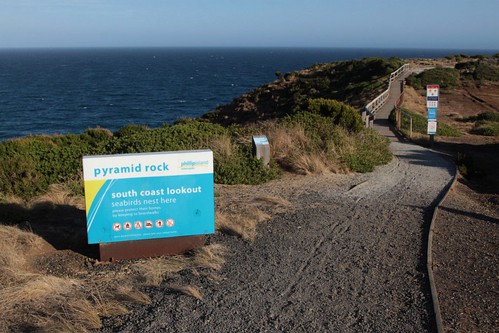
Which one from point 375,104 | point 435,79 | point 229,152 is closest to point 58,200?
point 229,152

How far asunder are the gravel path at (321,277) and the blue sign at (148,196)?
32.6 inches

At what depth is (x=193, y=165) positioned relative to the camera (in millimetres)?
7938

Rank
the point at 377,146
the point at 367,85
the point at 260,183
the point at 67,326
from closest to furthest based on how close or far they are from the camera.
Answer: the point at 67,326 < the point at 260,183 < the point at 377,146 < the point at 367,85

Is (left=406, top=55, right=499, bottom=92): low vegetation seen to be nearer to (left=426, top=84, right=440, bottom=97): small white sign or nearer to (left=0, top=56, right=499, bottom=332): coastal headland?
(left=426, top=84, right=440, bottom=97): small white sign

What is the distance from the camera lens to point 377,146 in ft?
52.2

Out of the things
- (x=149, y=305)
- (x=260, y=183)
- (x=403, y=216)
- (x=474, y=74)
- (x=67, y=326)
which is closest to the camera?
(x=67, y=326)

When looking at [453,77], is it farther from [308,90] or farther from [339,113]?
[339,113]

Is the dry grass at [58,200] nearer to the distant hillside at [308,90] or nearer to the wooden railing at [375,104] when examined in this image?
the wooden railing at [375,104]

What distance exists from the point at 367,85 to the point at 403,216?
1291 inches

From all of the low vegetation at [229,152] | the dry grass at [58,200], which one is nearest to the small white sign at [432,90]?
the low vegetation at [229,152]

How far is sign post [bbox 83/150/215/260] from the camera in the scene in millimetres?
7602

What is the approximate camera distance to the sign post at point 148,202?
760cm

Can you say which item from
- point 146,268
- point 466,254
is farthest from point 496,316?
point 146,268

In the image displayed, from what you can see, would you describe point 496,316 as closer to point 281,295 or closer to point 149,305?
point 281,295
